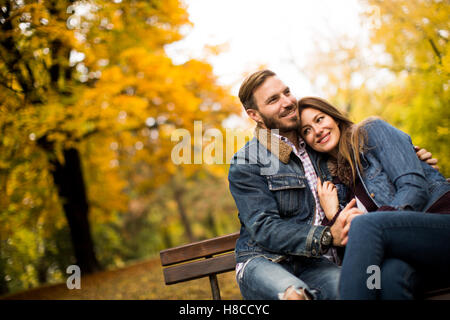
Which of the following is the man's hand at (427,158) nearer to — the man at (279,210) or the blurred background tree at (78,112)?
the man at (279,210)

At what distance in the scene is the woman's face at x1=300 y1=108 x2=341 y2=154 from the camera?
2.83 meters

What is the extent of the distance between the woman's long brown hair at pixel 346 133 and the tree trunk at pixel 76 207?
6.08 metres

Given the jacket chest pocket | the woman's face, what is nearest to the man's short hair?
the woman's face

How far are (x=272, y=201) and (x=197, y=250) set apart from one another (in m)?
0.71

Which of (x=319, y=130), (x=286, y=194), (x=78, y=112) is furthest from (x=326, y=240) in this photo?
(x=78, y=112)

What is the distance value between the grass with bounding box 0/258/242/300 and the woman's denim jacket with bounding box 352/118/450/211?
2.22 metres

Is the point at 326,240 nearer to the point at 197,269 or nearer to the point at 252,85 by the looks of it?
the point at 197,269

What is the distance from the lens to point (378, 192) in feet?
8.20

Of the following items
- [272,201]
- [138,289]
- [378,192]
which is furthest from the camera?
[138,289]

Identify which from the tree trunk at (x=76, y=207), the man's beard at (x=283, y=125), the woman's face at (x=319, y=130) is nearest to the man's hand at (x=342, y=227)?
the woman's face at (x=319, y=130)

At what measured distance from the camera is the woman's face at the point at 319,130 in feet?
9.29

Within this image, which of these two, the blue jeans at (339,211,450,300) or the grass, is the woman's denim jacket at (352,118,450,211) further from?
the grass

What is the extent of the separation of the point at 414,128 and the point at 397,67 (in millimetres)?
891
